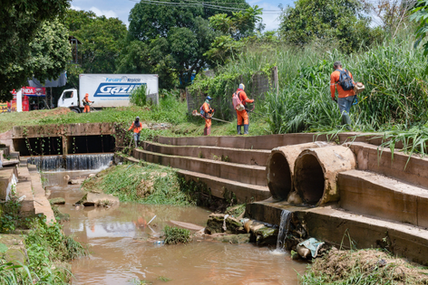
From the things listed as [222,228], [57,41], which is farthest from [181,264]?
[57,41]

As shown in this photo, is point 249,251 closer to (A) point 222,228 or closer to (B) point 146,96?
(A) point 222,228

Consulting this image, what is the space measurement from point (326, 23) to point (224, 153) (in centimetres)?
1434

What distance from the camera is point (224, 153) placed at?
440 inches

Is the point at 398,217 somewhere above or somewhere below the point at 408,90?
below

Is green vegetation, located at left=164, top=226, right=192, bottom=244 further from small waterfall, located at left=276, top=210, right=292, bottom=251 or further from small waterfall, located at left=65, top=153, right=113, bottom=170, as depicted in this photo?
small waterfall, located at left=65, top=153, right=113, bottom=170

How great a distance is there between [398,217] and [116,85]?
86.5ft

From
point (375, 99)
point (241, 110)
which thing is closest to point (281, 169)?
point (375, 99)

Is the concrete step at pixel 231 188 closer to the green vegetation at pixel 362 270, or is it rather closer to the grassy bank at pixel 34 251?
the green vegetation at pixel 362 270

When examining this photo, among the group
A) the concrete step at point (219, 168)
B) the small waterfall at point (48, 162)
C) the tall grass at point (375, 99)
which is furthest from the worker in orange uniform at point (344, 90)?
the small waterfall at point (48, 162)

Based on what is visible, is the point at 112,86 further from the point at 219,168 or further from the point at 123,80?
the point at 219,168

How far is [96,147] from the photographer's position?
2519cm

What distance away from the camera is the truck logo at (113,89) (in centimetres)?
2933

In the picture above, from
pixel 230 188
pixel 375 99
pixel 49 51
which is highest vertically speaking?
pixel 49 51

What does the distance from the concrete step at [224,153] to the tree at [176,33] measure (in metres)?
21.4
